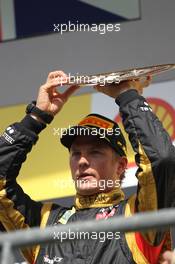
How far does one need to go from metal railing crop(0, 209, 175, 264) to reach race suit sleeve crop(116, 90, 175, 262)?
947 millimetres

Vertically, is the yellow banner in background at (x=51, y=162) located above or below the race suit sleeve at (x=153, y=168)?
below

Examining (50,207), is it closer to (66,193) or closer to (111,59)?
(66,193)

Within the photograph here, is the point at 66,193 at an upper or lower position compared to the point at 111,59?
lower

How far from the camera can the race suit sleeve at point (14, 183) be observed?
3.32 meters

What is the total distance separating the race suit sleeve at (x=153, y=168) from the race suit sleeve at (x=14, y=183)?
37 centimetres

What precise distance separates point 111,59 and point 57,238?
253cm

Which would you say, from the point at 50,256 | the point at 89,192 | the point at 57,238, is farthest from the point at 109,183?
the point at 57,238

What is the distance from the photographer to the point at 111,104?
14.8 feet
